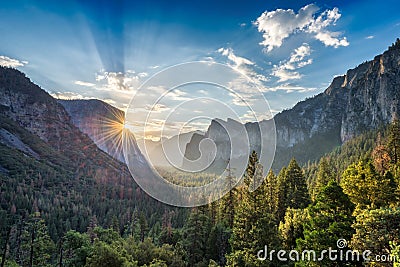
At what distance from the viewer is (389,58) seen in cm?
15750

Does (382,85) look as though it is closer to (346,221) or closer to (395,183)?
(395,183)

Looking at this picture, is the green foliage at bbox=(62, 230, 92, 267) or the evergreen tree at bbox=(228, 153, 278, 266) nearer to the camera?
the evergreen tree at bbox=(228, 153, 278, 266)

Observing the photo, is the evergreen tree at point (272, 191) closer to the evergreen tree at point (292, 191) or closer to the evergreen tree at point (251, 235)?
the evergreen tree at point (292, 191)

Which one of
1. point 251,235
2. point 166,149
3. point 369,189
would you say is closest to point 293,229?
point 251,235

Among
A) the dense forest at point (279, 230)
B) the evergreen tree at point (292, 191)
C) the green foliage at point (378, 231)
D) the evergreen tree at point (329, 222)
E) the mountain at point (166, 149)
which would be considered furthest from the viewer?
the evergreen tree at point (292, 191)

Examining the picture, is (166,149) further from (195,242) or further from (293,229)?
(195,242)

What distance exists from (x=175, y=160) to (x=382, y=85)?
622ft

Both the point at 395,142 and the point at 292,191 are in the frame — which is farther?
the point at 292,191

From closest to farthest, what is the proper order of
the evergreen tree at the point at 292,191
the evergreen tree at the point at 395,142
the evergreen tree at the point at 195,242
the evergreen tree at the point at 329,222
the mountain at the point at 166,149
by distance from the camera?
1. the mountain at the point at 166,149
2. the evergreen tree at the point at 329,222
3. the evergreen tree at the point at 195,242
4. the evergreen tree at the point at 292,191
5. the evergreen tree at the point at 395,142


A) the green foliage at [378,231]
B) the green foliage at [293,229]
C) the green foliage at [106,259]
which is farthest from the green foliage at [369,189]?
the green foliage at [106,259]

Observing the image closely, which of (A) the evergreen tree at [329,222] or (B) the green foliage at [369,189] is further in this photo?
(B) the green foliage at [369,189]

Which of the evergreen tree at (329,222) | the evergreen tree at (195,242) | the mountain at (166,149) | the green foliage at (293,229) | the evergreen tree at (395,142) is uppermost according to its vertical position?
the evergreen tree at (395,142)

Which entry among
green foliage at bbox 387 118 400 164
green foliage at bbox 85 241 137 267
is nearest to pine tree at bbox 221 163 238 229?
green foliage at bbox 85 241 137 267

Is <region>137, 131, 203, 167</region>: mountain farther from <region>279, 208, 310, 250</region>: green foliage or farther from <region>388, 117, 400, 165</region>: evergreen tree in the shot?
<region>388, 117, 400, 165</region>: evergreen tree
